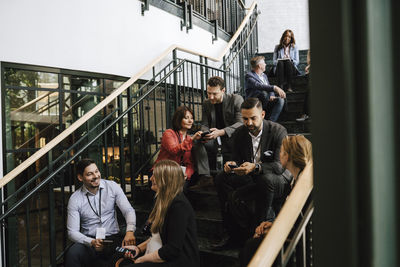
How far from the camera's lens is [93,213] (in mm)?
3088

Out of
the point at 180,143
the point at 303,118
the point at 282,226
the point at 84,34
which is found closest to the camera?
the point at 282,226

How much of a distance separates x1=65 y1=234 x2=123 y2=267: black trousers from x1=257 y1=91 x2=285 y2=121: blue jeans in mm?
2640

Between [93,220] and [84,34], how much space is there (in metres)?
2.38

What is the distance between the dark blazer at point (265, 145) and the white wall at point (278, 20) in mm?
6571

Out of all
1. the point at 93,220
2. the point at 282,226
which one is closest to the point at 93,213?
the point at 93,220

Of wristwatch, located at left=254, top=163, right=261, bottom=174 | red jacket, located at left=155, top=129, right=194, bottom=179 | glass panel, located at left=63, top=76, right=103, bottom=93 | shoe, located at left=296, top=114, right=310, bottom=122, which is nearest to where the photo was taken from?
wristwatch, located at left=254, top=163, right=261, bottom=174

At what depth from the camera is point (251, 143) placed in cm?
315

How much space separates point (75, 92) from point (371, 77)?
4.29 meters

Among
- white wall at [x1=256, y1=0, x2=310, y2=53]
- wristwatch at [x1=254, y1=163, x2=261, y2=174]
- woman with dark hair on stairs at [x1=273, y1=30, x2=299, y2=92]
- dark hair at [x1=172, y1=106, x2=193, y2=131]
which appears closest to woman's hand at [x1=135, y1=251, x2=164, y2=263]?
wristwatch at [x1=254, y1=163, x2=261, y2=174]

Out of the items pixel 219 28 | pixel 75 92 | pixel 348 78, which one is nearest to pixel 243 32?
pixel 219 28

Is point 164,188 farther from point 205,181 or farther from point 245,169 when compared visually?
point 205,181

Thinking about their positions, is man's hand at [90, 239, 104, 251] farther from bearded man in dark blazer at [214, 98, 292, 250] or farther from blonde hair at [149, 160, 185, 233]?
bearded man in dark blazer at [214, 98, 292, 250]

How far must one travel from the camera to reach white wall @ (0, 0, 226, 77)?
367 centimetres

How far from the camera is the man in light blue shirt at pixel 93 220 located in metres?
2.85
